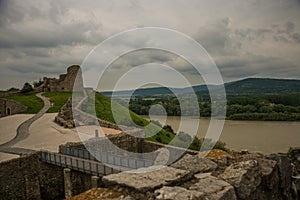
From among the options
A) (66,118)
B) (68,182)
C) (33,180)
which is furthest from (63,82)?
(68,182)

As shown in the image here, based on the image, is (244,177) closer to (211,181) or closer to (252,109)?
(211,181)

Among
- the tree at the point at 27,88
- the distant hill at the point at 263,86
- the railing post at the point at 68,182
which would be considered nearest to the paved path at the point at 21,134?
the railing post at the point at 68,182

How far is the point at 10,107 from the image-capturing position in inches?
1176

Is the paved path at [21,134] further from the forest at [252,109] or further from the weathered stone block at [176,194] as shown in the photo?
the forest at [252,109]

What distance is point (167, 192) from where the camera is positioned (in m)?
2.64

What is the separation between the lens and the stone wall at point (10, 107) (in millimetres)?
27842

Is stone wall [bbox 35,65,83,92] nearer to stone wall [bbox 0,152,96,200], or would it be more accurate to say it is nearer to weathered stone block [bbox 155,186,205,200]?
stone wall [bbox 0,152,96,200]

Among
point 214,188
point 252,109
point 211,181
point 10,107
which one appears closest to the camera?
point 214,188

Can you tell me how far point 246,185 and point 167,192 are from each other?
0.92 metres

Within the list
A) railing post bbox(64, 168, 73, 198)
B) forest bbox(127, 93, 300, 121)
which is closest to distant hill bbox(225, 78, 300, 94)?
forest bbox(127, 93, 300, 121)

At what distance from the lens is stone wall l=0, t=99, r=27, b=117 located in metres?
27.8

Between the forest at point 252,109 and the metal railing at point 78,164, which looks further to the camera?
the forest at point 252,109

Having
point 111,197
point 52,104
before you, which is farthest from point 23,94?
point 111,197

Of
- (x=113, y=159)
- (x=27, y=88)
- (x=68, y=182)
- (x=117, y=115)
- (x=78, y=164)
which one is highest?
(x=27, y=88)
